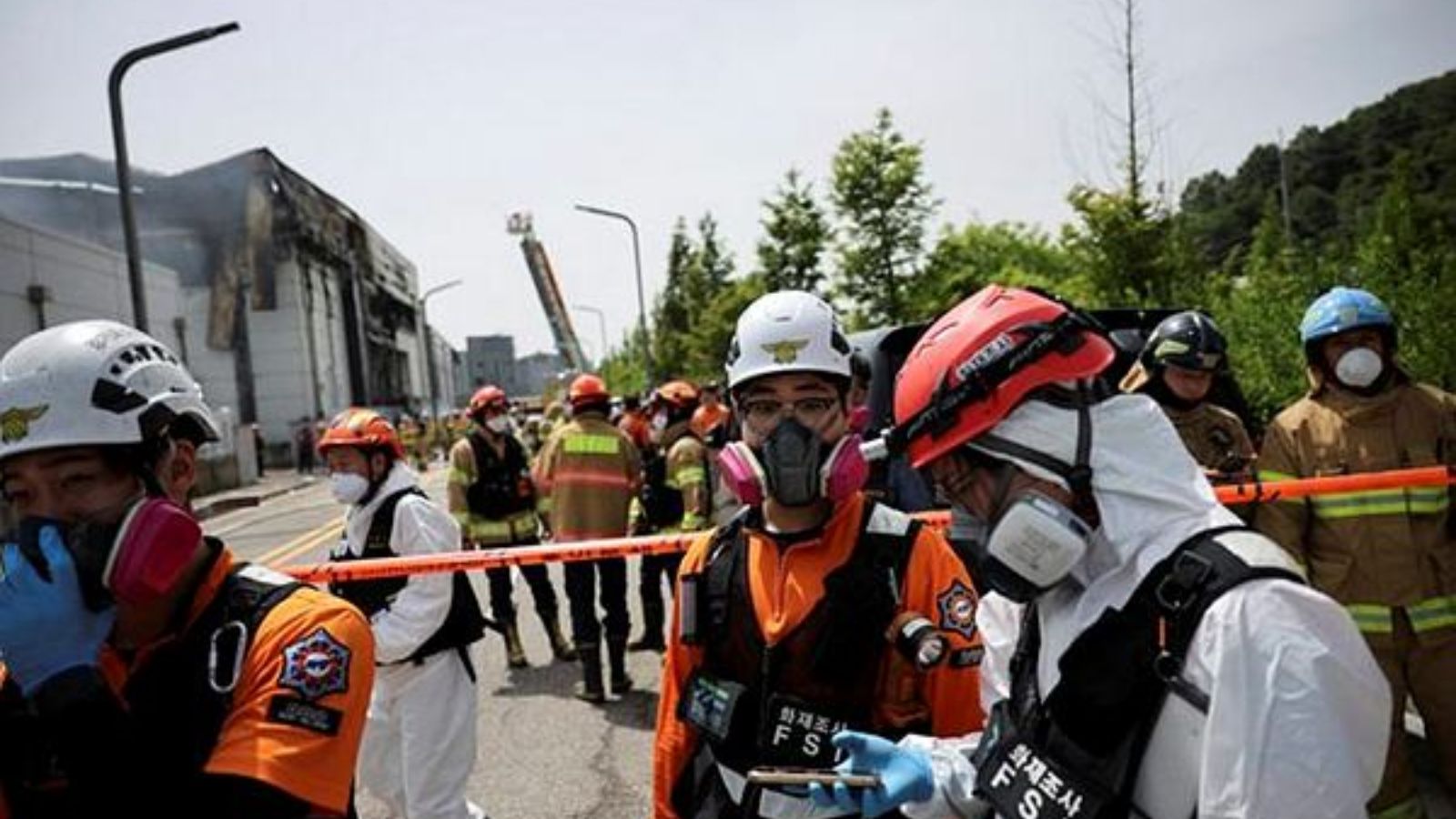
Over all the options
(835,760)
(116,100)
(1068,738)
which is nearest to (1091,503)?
(1068,738)

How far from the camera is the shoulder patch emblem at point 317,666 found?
1621 millimetres

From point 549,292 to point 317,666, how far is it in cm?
6469

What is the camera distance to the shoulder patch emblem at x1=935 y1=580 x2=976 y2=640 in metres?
2.30

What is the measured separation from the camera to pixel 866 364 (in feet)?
16.3

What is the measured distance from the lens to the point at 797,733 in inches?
87.8

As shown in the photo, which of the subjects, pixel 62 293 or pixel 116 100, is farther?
pixel 62 293

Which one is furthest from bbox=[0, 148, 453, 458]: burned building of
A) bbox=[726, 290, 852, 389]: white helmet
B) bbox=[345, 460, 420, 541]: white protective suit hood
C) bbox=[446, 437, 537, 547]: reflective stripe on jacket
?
bbox=[726, 290, 852, 389]: white helmet

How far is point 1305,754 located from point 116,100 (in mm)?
13831

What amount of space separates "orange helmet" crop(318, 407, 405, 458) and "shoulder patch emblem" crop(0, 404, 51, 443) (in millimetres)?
2487

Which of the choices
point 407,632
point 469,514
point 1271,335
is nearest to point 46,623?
point 407,632

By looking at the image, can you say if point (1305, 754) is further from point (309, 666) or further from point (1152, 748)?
point (309, 666)

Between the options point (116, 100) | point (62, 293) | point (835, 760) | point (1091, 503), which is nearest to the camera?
point (1091, 503)

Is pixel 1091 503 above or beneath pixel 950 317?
beneath

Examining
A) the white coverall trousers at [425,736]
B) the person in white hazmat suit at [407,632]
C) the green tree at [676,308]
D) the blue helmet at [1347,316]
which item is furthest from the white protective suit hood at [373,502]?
the green tree at [676,308]
